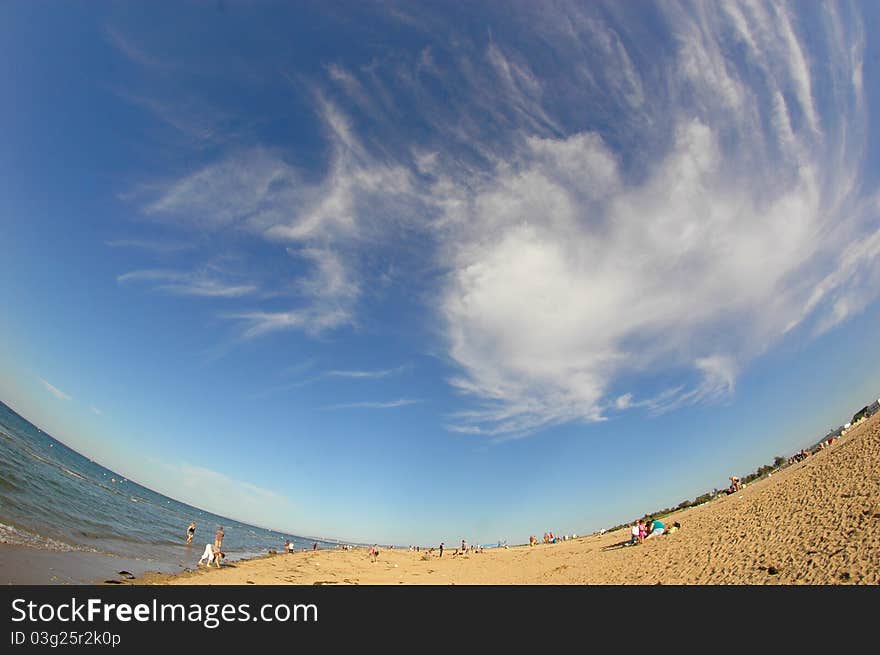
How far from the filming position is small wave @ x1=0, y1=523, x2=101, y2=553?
15.7 meters

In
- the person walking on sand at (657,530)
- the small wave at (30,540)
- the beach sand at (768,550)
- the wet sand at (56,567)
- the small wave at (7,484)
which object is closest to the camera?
the beach sand at (768,550)

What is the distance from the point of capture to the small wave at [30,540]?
51.6 ft

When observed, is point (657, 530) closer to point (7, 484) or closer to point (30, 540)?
point (30, 540)

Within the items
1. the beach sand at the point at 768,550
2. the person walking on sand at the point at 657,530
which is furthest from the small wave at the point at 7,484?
the person walking on sand at the point at 657,530

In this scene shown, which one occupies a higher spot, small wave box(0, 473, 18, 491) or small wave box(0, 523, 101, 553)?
small wave box(0, 473, 18, 491)

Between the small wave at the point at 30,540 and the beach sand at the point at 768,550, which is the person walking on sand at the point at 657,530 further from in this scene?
the small wave at the point at 30,540

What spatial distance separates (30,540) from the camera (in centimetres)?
1680

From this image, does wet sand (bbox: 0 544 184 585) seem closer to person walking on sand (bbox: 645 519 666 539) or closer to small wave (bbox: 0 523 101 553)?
small wave (bbox: 0 523 101 553)

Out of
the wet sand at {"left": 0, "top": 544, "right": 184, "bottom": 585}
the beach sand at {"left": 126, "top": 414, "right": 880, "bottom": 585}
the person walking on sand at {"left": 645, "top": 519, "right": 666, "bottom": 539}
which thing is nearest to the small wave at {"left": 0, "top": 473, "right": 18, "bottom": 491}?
the wet sand at {"left": 0, "top": 544, "right": 184, "bottom": 585}

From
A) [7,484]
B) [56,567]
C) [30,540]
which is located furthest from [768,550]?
[7,484]
